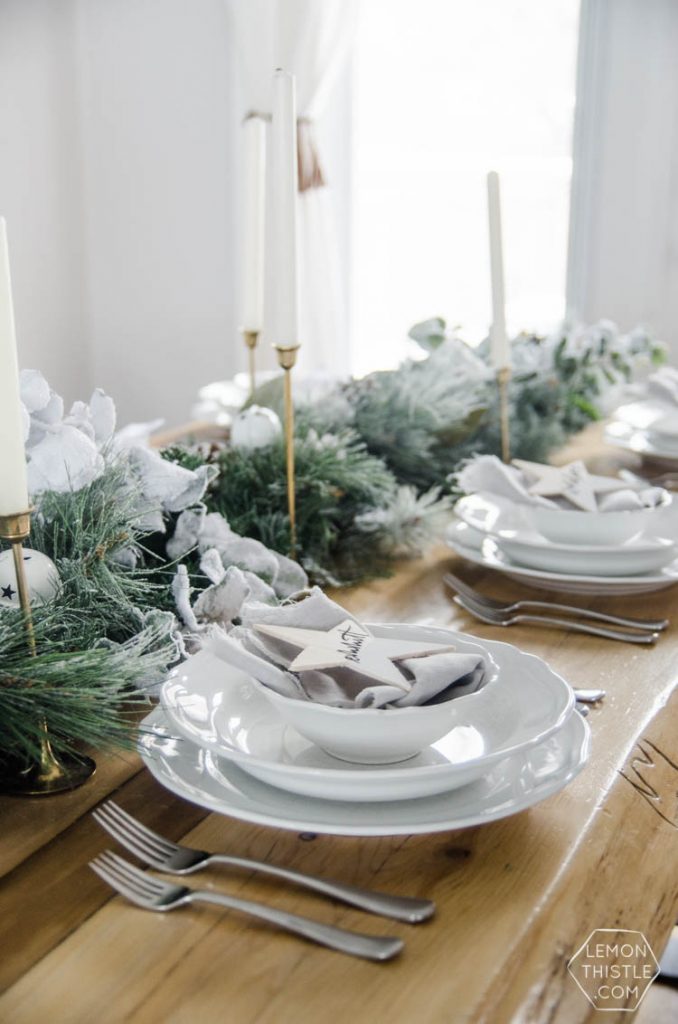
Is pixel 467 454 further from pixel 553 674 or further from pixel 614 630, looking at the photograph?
pixel 553 674

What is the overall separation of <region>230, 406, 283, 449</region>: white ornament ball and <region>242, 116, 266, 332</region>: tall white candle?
153mm

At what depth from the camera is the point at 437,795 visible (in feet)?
2.14

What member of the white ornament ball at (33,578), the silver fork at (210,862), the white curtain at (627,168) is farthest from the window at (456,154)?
the silver fork at (210,862)

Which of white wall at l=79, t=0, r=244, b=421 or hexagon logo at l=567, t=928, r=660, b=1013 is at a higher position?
white wall at l=79, t=0, r=244, b=421

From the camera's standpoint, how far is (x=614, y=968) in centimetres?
54

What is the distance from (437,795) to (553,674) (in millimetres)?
131

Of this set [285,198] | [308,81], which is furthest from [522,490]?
[308,81]

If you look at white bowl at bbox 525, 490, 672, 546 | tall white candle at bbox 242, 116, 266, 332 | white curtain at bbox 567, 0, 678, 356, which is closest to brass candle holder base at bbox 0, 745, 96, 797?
white bowl at bbox 525, 490, 672, 546

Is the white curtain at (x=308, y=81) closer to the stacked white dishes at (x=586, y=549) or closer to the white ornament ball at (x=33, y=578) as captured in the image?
the stacked white dishes at (x=586, y=549)

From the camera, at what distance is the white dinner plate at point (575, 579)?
1.08 meters

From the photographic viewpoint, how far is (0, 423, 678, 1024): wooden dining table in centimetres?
51

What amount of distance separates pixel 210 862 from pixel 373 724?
0.12m

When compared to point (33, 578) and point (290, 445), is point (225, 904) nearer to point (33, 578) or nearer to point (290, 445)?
point (33, 578)

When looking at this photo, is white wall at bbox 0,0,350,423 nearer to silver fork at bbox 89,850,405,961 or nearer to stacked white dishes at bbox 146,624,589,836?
stacked white dishes at bbox 146,624,589,836
